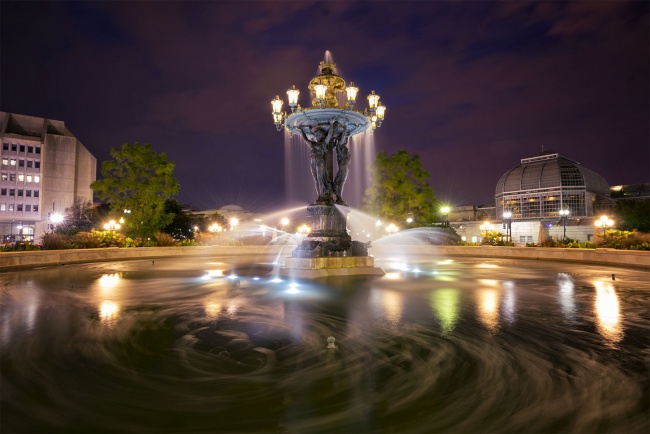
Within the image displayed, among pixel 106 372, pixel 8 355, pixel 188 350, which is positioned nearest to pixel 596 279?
pixel 188 350

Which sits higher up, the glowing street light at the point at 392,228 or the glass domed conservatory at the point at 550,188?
the glass domed conservatory at the point at 550,188

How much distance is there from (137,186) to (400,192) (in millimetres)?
26546

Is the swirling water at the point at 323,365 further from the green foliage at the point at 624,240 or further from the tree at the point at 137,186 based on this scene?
the tree at the point at 137,186

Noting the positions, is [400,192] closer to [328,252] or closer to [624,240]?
[624,240]

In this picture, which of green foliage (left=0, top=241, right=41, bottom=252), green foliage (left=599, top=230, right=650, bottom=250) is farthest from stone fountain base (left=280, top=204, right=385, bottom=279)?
green foliage (left=599, top=230, right=650, bottom=250)

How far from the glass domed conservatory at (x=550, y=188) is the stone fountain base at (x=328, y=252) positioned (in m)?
60.2

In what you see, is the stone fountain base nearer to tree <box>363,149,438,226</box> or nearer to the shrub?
the shrub

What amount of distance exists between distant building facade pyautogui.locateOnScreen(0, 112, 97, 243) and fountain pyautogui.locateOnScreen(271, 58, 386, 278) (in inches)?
3257

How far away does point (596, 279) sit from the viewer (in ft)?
50.5

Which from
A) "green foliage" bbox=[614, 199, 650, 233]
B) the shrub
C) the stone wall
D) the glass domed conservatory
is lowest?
the stone wall

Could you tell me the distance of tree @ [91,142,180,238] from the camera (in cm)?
3381

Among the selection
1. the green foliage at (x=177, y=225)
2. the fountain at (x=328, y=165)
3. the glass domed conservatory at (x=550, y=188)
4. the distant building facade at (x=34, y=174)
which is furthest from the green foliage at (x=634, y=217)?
the distant building facade at (x=34, y=174)

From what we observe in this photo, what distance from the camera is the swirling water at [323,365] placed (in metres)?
3.66

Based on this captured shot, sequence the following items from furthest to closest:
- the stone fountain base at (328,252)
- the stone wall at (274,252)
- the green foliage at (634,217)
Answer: the green foliage at (634,217)
the stone wall at (274,252)
the stone fountain base at (328,252)
